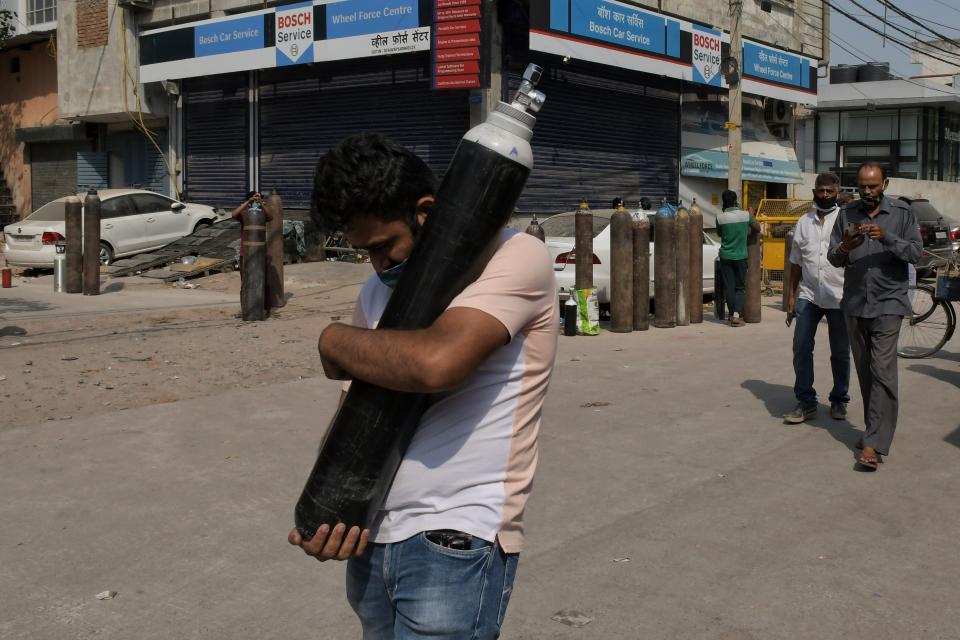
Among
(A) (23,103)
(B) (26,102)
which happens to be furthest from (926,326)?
(A) (23,103)

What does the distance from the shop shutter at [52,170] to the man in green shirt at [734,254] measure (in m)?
19.0

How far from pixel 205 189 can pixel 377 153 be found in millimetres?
22448

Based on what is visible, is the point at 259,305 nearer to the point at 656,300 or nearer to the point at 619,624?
the point at 656,300

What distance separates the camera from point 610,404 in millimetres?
8023

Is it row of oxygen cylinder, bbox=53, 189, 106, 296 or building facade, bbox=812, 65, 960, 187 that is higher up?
building facade, bbox=812, 65, 960, 187

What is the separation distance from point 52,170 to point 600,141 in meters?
15.3

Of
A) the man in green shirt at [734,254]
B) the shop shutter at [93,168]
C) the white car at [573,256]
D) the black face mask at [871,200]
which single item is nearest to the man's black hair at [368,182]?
the black face mask at [871,200]

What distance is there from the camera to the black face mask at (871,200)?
6.32 meters

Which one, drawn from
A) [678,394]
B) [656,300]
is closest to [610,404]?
[678,394]

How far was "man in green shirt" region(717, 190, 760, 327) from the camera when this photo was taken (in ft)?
42.7

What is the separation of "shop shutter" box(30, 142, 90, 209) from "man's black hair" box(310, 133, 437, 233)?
2637cm

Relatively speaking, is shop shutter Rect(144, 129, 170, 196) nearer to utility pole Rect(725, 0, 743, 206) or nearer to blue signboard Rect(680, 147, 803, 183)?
blue signboard Rect(680, 147, 803, 183)

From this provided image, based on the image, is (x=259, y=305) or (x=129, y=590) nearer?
(x=129, y=590)

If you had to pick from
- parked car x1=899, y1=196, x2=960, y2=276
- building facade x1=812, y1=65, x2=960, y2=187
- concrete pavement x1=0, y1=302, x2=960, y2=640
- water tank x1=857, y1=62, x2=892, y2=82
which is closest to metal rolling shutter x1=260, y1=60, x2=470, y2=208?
parked car x1=899, y1=196, x2=960, y2=276
